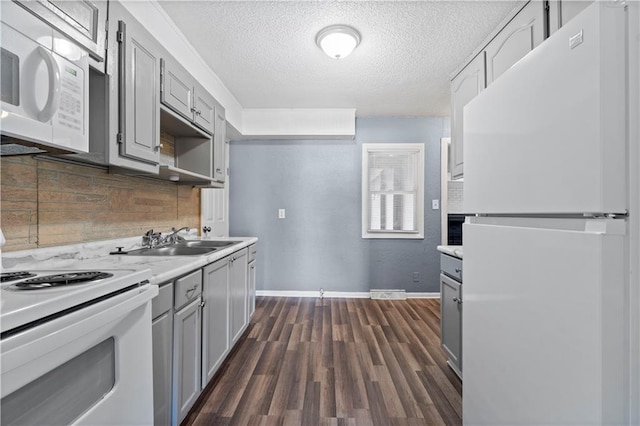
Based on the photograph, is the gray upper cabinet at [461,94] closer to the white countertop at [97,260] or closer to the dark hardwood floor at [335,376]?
the dark hardwood floor at [335,376]

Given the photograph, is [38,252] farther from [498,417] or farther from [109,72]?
[498,417]

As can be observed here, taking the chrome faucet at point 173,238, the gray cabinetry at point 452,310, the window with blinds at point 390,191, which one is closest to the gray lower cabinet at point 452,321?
the gray cabinetry at point 452,310

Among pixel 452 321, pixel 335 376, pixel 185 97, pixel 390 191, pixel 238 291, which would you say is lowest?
pixel 335 376

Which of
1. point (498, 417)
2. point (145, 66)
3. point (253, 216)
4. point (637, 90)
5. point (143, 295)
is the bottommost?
point (498, 417)

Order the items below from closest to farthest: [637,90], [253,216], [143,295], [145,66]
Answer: [637,90]
[143,295]
[145,66]
[253,216]

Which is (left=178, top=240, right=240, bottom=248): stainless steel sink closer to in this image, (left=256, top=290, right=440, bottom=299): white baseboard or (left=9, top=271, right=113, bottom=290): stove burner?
(left=9, top=271, right=113, bottom=290): stove burner

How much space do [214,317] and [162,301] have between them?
59 centimetres

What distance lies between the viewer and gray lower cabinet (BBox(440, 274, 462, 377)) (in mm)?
1737

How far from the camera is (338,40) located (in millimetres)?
1952

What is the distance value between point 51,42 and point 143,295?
0.91m

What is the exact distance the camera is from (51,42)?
90 centimetres

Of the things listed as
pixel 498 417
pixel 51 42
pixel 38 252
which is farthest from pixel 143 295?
pixel 498 417

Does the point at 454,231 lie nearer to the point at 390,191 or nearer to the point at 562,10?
the point at 390,191

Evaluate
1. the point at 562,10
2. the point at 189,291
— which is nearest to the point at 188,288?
the point at 189,291
